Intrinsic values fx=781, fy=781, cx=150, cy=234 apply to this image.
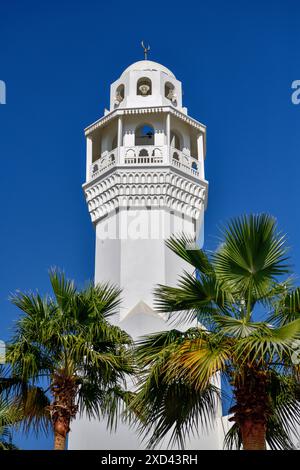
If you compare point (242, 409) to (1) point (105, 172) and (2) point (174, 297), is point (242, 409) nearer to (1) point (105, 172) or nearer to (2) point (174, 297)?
(2) point (174, 297)

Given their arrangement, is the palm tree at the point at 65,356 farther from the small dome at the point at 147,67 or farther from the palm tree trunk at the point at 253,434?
the small dome at the point at 147,67

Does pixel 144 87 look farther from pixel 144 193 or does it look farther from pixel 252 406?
pixel 252 406

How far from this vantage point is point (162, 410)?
13352mm

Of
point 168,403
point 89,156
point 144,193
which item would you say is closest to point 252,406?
point 168,403

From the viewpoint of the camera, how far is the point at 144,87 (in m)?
36.6

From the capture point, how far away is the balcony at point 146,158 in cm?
3375

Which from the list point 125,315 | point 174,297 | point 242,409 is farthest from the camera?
point 125,315

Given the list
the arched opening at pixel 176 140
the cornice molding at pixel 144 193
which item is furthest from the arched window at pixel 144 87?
the cornice molding at pixel 144 193

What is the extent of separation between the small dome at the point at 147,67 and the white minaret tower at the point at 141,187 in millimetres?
101

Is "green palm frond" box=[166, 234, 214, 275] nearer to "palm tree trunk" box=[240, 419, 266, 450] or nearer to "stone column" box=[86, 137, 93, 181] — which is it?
"palm tree trunk" box=[240, 419, 266, 450]

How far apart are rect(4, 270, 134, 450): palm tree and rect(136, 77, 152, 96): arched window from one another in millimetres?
20967

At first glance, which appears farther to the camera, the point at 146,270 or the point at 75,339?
the point at 146,270
